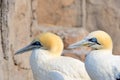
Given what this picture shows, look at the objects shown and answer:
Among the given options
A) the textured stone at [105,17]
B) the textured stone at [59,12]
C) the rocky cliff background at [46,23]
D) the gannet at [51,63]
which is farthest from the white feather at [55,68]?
the textured stone at [105,17]

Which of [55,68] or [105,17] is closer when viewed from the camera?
[55,68]

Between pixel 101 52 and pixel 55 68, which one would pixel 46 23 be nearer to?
pixel 55 68

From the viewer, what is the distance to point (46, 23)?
728 cm

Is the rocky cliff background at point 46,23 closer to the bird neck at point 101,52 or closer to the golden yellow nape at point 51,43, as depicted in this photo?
the golden yellow nape at point 51,43

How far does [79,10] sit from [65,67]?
87.4 inches

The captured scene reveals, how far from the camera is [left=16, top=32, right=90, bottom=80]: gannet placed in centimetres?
516

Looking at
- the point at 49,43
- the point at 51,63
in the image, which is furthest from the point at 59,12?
the point at 51,63

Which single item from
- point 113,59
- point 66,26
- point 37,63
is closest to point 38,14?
point 66,26

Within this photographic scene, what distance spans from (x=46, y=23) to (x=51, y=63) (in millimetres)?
2146

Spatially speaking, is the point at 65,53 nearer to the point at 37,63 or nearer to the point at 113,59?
the point at 37,63

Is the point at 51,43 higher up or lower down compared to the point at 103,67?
higher up

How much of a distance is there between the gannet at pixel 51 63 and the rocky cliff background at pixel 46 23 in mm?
773

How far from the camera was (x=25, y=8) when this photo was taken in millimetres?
6438

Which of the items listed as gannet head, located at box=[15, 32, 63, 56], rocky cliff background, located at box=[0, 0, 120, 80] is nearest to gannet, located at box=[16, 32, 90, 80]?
gannet head, located at box=[15, 32, 63, 56]
